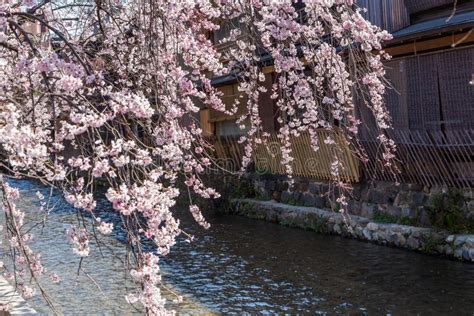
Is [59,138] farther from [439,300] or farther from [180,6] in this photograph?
[439,300]

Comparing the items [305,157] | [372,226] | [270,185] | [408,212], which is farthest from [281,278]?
[270,185]

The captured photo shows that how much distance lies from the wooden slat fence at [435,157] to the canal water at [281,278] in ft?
4.70

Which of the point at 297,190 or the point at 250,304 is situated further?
the point at 297,190

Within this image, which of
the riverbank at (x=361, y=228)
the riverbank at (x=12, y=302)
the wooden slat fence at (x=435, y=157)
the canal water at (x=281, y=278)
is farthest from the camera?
the wooden slat fence at (x=435, y=157)

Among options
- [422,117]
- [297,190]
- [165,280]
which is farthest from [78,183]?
[297,190]

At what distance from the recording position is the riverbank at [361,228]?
8711mm

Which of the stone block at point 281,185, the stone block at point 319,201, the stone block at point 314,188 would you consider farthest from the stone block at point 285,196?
the stone block at point 319,201

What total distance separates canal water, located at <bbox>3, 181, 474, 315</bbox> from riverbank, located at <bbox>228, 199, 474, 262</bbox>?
225 millimetres

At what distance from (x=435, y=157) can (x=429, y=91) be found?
127 cm

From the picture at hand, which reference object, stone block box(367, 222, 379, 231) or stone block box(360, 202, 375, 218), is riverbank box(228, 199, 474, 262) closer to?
stone block box(367, 222, 379, 231)

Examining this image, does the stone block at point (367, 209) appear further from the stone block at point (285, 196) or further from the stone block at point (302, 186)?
the stone block at point (285, 196)

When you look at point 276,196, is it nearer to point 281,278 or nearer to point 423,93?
point 423,93

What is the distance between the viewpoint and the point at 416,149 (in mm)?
10023

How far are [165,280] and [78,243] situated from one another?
5.23 metres
